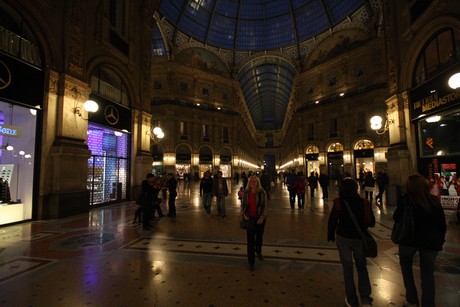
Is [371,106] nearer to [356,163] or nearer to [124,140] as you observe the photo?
[356,163]

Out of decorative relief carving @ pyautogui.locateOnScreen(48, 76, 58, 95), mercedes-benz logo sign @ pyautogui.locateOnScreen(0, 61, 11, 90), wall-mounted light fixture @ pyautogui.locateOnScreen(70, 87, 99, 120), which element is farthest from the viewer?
wall-mounted light fixture @ pyautogui.locateOnScreen(70, 87, 99, 120)

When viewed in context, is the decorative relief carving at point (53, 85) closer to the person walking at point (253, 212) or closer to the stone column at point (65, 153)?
the stone column at point (65, 153)

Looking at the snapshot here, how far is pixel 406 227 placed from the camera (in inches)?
104

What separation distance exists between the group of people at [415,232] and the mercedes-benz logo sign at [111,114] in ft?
35.7

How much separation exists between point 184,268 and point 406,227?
3315 millimetres

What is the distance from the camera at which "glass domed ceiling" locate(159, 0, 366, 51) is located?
32.5 meters

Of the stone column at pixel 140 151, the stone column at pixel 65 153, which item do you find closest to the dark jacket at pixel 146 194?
the stone column at pixel 65 153

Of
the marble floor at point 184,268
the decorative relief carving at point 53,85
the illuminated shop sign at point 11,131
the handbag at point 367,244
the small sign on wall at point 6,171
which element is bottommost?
the marble floor at point 184,268

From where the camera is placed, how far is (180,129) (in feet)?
116

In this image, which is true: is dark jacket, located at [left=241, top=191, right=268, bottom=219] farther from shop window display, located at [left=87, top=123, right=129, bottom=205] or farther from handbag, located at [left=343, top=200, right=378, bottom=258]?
shop window display, located at [left=87, top=123, right=129, bottom=205]

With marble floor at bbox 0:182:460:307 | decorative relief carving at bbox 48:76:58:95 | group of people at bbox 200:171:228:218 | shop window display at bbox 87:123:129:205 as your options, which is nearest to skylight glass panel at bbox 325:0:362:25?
shop window display at bbox 87:123:129:205

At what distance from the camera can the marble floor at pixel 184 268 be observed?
3.16 meters

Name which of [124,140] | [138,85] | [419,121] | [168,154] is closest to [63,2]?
[138,85]

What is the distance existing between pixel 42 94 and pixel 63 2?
362cm
